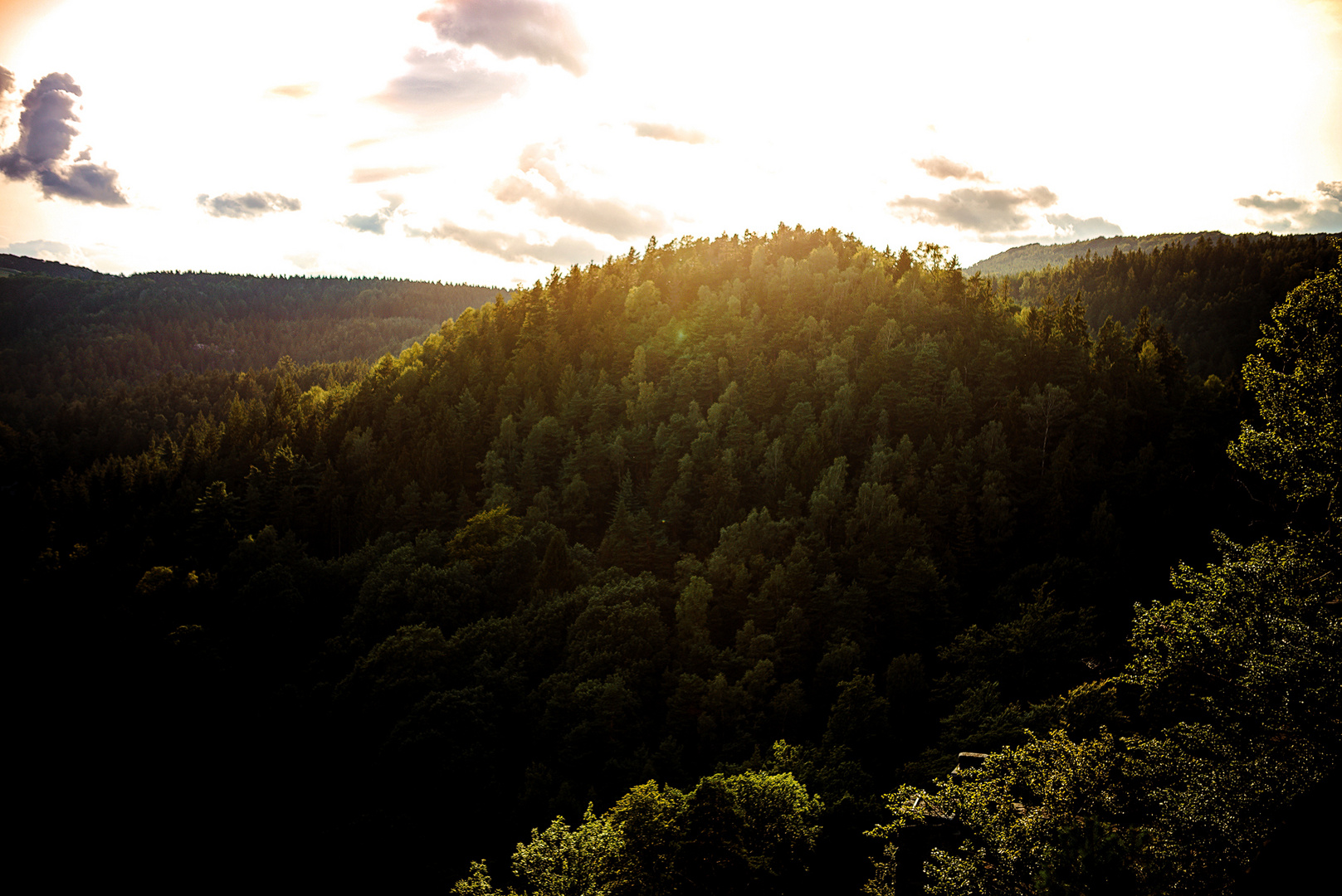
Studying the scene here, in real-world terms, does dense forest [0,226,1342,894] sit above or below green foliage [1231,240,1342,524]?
below

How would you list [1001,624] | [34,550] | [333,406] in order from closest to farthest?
1. [1001,624]
2. [34,550]
3. [333,406]

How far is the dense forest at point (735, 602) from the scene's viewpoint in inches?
822

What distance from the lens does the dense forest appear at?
20.9 meters

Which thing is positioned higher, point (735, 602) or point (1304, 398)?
point (1304, 398)

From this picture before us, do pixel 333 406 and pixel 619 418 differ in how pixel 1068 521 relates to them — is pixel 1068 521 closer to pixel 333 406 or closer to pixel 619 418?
pixel 619 418

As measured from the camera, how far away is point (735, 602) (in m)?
79.6

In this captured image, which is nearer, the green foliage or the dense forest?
the green foliage

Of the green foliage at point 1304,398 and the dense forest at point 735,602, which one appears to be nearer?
the green foliage at point 1304,398

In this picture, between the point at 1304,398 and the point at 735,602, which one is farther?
the point at 735,602

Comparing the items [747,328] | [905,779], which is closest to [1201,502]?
[905,779]

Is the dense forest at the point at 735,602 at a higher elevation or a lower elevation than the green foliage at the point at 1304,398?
lower

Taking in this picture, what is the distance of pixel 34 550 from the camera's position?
422 ft

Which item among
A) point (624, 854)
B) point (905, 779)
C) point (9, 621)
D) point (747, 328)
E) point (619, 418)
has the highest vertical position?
point (747, 328)

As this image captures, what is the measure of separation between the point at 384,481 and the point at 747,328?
67357 millimetres
